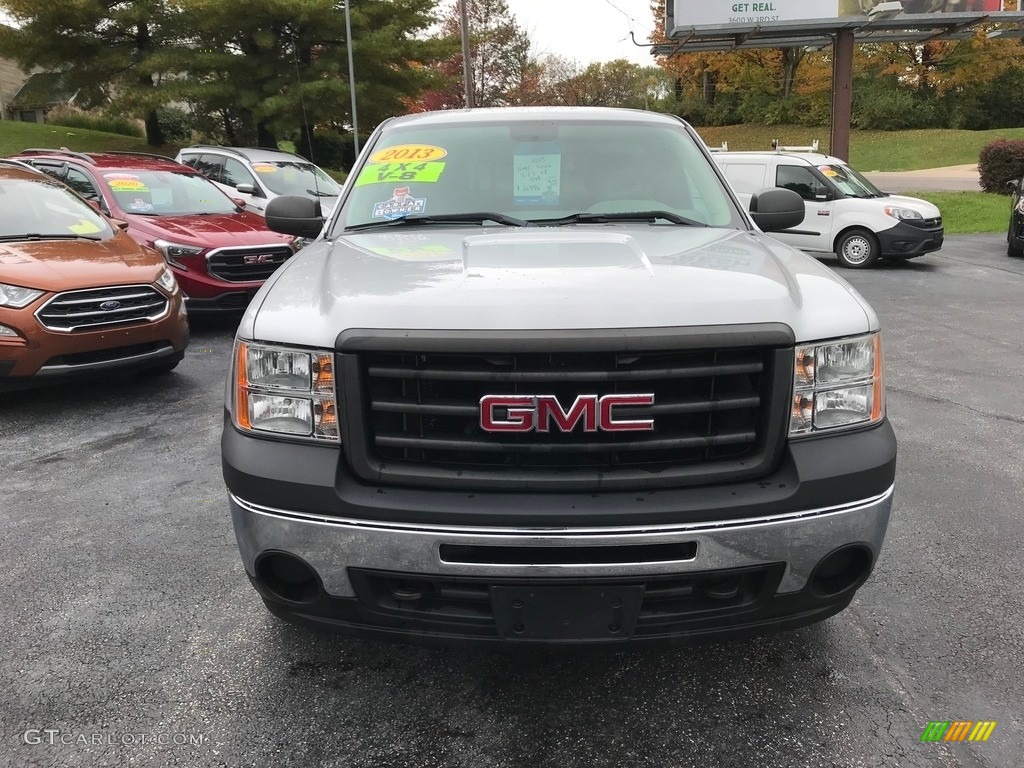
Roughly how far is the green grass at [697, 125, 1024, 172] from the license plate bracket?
39.2 metres

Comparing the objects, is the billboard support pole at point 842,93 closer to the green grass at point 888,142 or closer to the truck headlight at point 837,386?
the green grass at point 888,142

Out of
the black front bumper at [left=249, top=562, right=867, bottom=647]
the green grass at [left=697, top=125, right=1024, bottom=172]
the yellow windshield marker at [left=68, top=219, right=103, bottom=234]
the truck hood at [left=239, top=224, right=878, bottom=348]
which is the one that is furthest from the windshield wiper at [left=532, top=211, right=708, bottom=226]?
the green grass at [left=697, top=125, right=1024, bottom=172]

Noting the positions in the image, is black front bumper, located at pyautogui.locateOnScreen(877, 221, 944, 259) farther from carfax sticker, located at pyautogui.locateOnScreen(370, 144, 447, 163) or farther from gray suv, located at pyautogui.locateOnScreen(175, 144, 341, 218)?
carfax sticker, located at pyautogui.locateOnScreen(370, 144, 447, 163)

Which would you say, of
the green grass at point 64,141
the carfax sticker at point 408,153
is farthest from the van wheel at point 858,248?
the green grass at point 64,141

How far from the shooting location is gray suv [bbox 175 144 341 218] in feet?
37.9

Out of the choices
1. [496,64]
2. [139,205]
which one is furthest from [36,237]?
[496,64]

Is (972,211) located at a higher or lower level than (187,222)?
lower

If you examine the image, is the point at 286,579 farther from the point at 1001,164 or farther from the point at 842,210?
the point at 1001,164

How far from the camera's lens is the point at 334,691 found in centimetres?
256

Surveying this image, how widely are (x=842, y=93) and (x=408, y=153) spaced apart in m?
19.4

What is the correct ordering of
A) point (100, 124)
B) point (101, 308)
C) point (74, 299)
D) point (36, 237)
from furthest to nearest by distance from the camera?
point (100, 124) < point (36, 237) < point (101, 308) < point (74, 299)

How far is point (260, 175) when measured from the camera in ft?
38.8

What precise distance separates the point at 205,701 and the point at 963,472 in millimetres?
3954

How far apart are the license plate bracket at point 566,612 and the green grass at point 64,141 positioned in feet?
101
